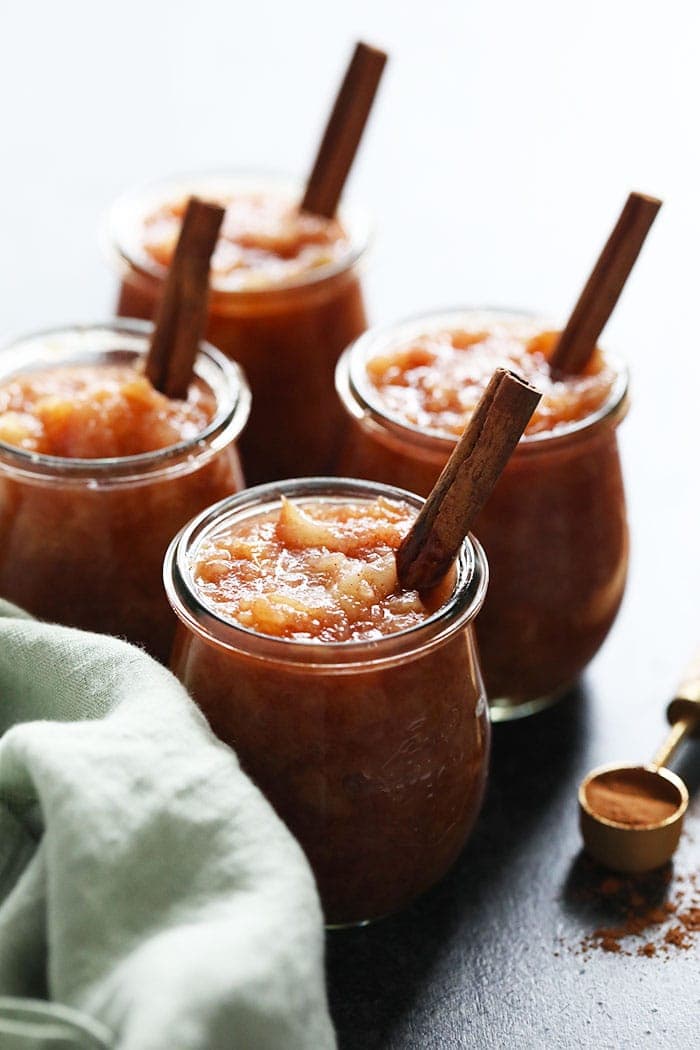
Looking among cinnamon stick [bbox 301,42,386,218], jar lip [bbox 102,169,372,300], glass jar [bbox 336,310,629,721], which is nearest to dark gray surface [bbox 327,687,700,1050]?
glass jar [bbox 336,310,629,721]

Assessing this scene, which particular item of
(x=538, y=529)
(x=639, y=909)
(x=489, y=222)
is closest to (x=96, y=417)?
(x=538, y=529)

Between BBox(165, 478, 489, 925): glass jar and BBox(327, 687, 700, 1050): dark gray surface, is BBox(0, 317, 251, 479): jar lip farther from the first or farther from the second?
BBox(327, 687, 700, 1050): dark gray surface

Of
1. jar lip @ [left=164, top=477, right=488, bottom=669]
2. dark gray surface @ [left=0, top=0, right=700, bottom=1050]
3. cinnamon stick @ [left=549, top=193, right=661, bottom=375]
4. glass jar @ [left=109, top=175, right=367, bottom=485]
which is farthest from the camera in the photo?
glass jar @ [left=109, top=175, right=367, bottom=485]

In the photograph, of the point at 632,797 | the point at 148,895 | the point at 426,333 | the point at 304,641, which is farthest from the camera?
the point at 426,333

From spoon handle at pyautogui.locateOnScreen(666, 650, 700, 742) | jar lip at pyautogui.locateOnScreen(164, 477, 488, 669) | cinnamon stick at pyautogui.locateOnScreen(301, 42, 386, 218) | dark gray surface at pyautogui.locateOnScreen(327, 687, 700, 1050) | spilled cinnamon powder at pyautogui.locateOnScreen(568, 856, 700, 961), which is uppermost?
cinnamon stick at pyautogui.locateOnScreen(301, 42, 386, 218)

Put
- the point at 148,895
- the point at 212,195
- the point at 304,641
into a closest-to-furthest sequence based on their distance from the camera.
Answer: the point at 148,895
the point at 304,641
the point at 212,195

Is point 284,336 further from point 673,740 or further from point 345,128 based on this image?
point 673,740

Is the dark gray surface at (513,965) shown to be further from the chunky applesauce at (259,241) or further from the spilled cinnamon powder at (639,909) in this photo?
the chunky applesauce at (259,241)

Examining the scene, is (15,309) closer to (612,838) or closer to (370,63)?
(370,63)
